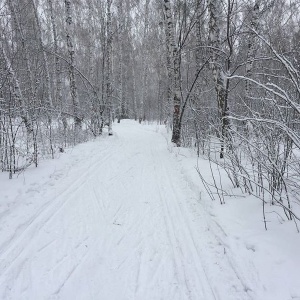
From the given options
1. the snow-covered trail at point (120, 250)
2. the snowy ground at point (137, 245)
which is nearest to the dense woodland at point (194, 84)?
the snowy ground at point (137, 245)

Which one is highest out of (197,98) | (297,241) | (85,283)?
(197,98)

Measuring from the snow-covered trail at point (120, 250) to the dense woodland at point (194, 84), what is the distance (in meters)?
0.93

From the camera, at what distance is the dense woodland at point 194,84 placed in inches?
175

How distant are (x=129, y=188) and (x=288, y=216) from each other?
12.0 ft

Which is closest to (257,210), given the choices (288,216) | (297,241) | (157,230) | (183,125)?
(288,216)

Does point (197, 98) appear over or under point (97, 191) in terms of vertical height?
over

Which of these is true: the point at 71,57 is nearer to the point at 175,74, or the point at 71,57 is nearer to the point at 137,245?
the point at 175,74

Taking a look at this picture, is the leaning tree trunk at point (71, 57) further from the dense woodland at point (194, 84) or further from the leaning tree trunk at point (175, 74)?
the leaning tree trunk at point (175, 74)

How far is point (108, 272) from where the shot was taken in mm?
3514

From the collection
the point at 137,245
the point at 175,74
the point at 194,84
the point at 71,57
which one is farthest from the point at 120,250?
the point at 71,57

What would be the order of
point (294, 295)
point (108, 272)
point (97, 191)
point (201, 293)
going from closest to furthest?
point (294, 295) < point (201, 293) < point (108, 272) < point (97, 191)

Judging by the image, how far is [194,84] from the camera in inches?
477

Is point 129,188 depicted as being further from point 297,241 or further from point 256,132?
point 297,241

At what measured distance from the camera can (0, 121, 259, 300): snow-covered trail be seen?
3193mm
